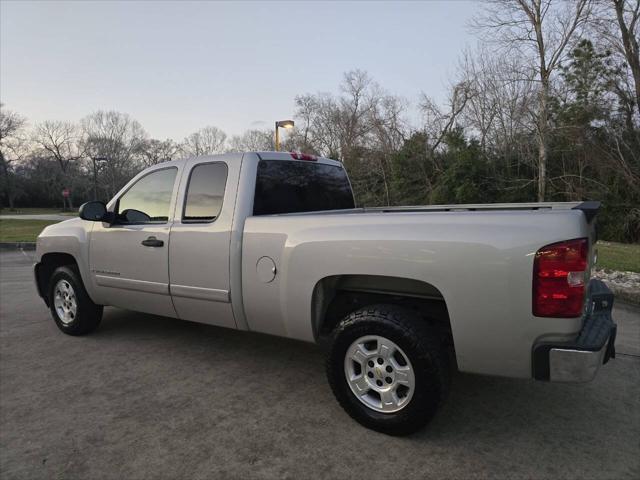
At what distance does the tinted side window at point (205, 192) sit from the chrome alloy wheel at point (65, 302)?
199 cm

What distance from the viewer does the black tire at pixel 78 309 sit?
4.53 m

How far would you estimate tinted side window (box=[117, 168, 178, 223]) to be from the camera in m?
3.91

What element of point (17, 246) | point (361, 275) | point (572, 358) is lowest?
point (17, 246)

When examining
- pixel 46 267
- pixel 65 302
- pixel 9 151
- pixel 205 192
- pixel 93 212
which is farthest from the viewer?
pixel 9 151

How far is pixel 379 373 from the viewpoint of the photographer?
8.71 feet

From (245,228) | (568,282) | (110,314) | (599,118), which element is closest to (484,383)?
(568,282)

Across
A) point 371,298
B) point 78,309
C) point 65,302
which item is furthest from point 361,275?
point 65,302

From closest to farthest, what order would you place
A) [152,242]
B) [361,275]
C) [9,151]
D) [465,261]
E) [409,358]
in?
[465,261] < [409,358] < [361,275] < [152,242] < [9,151]

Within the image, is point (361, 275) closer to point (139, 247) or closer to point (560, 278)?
point (560, 278)

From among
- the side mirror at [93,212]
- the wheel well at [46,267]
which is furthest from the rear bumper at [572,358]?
the wheel well at [46,267]

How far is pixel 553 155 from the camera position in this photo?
17.6 meters

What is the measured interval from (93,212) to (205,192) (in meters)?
1.28

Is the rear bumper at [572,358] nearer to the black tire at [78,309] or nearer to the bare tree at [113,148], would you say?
the black tire at [78,309]

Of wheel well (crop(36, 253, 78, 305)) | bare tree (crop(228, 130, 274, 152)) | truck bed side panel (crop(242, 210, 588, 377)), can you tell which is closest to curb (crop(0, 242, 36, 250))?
wheel well (crop(36, 253, 78, 305))
